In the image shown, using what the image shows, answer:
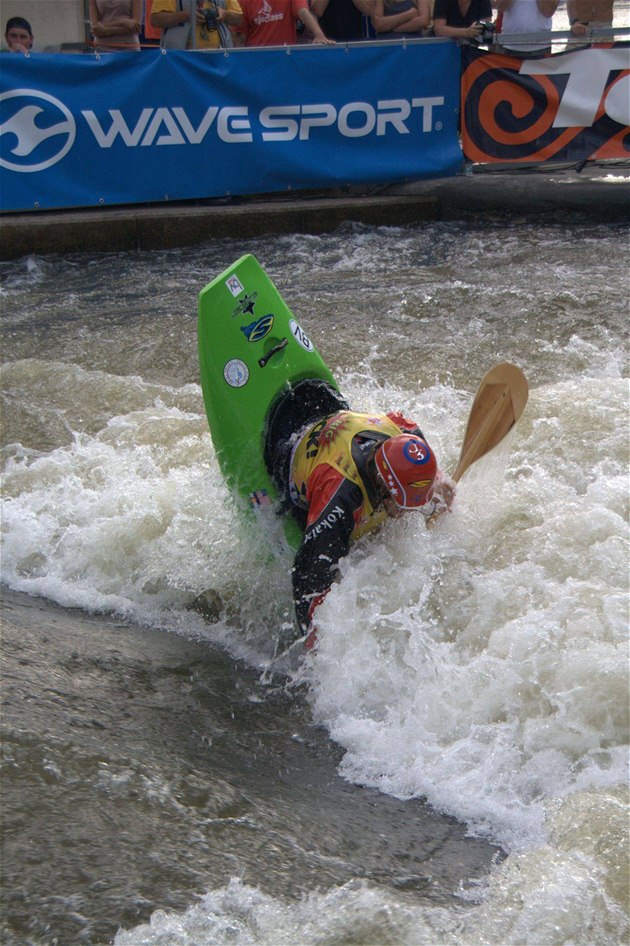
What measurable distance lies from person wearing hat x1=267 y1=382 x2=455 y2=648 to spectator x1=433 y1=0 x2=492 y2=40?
5689 millimetres

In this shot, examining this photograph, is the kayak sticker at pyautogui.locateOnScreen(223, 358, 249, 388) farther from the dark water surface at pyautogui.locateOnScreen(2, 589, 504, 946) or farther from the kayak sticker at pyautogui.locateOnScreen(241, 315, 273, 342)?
the dark water surface at pyautogui.locateOnScreen(2, 589, 504, 946)

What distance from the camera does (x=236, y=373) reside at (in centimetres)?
445

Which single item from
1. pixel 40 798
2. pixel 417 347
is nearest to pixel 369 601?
pixel 40 798

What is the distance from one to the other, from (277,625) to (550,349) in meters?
3.04

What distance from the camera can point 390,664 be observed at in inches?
145

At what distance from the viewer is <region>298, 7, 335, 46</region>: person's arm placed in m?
8.50

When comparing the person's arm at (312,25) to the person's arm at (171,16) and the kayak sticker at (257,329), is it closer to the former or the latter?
the person's arm at (171,16)

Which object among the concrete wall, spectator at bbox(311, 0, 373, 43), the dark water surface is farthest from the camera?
the concrete wall

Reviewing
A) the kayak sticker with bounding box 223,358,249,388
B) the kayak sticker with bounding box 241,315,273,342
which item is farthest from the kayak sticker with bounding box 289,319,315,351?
the kayak sticker with bounding box 223,358,249,388

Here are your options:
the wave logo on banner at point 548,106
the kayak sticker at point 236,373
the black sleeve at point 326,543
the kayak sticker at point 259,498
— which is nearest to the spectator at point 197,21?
the wave logo on banner at point 548,106

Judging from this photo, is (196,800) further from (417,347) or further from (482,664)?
(417,347)

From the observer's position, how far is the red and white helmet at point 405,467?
362 centimetres

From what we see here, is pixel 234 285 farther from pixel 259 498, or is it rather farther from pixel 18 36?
pixel 18 36

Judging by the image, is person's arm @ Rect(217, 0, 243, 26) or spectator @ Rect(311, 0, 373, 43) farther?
spectator @ Rect(311, 0, 373, 43)
